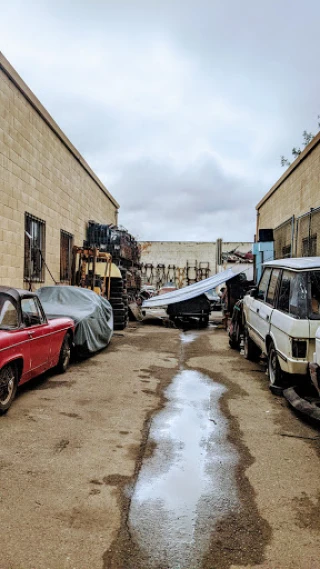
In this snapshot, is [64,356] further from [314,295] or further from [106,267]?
[106,267]

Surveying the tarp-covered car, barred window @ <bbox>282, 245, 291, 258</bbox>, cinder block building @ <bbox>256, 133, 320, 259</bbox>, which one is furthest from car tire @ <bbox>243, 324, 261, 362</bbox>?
barred window @ <bbox>282, 245, 291, 258</bbox>

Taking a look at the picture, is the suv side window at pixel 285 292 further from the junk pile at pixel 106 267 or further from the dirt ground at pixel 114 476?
the junk pile at pixel 106 267

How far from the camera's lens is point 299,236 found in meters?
12.4

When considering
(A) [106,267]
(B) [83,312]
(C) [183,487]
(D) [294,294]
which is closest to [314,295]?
(D) [294,294]

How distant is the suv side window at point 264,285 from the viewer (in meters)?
7.67

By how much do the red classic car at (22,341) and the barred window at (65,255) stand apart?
7858 mm

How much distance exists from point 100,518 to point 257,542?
1012 millimetres

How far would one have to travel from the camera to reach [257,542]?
2.79 meters

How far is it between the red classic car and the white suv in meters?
3.21

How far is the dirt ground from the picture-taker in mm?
2664

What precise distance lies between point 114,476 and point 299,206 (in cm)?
1132

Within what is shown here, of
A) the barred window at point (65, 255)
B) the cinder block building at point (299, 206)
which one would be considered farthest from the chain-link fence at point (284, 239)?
the barred window at point (65, 255)

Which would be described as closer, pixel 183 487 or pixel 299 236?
pixel 183 487

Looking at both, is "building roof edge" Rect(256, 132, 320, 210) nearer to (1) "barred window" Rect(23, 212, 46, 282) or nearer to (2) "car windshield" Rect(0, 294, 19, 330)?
(1) "barred window" Rect(23, 212, 46, 282)
